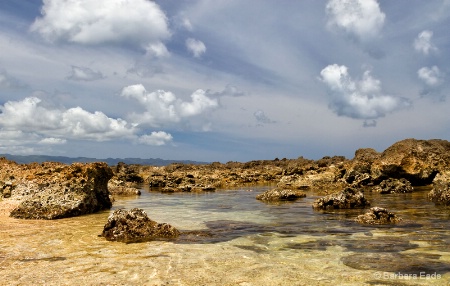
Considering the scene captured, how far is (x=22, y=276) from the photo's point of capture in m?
7.05

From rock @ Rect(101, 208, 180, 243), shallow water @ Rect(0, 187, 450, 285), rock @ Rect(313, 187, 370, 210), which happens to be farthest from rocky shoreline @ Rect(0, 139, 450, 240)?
rock @ Rect(101, 208, 180, 243)

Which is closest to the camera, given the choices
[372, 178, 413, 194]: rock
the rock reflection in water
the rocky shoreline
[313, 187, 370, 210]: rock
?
the rock reflection in water

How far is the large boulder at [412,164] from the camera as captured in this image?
28172 mm

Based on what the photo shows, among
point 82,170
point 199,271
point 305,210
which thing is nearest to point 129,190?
point 82,170

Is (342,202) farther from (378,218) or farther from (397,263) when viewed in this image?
(397,263)

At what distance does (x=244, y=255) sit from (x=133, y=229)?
13.6 feet

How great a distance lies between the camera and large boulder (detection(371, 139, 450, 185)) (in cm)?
2817

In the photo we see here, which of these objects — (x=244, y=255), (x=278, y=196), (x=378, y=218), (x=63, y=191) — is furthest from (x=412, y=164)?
(x=63, y=191)

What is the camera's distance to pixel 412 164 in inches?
1111

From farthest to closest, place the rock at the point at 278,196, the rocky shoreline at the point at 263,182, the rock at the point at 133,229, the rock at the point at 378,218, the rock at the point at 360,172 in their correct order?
the rock at the point at 360,172
the rock at the point at 278,196
the rocky shoreline at the point at 263,182
the rock at the point at 378,218
the rock at the point at 133,229

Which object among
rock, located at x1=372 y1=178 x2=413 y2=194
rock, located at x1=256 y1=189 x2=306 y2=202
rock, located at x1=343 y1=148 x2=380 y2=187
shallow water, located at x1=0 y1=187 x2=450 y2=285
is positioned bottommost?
shallow water, located at x1=0 y1=187 x2=450 y2=285

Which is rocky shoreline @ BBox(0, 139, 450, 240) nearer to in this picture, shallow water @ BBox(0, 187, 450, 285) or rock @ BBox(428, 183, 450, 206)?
rock @ BBox(428, 183, 450, 206)

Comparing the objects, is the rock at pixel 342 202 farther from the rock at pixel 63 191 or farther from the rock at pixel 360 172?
the rock at pixel 360 172

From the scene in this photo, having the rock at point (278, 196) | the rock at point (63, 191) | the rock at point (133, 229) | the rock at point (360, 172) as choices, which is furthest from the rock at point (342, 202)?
the rock at point (360, 172)
